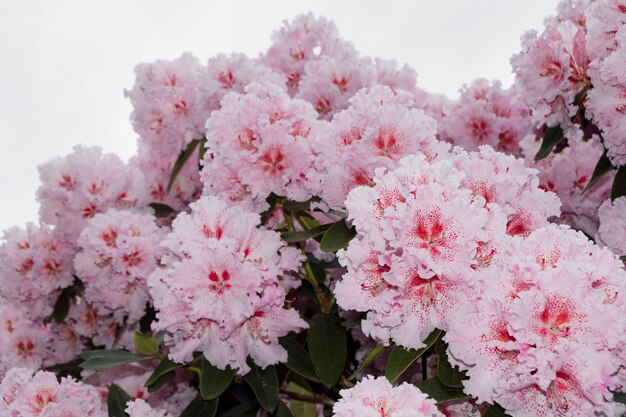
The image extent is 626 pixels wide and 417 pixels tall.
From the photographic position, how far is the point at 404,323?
1.10 m

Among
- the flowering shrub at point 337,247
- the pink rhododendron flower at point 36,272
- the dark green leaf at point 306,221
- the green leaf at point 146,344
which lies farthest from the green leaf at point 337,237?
the pink rhododendron flower at point 36,272

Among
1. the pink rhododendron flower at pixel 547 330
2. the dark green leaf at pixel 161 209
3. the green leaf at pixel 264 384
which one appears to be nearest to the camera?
the pink rhododendron flower at pixel 547 330

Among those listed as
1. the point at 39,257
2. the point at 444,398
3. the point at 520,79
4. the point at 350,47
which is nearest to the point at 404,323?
the point at 444,398

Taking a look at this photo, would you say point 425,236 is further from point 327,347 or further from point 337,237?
point 327,347

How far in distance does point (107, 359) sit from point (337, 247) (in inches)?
23.9

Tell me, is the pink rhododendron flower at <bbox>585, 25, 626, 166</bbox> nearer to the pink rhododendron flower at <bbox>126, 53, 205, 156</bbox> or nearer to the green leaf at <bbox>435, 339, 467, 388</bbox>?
the green leaf at <bbox>435, 339, 467, 388</bbox>

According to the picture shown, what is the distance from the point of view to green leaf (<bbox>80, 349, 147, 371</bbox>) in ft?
5.06

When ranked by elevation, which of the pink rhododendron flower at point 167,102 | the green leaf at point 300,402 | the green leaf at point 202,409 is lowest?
the green leaf at point 300,402

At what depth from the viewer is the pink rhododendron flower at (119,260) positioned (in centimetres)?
193

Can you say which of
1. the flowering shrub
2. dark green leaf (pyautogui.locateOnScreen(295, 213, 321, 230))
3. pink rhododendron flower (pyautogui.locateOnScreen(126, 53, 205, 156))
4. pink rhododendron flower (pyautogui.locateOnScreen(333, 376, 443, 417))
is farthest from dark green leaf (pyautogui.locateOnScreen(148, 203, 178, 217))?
pink rhododendron flower (pyautogui.locateOnScreen(333, 376, 443, 417))

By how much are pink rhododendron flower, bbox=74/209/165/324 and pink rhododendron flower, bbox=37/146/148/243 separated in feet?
0.56

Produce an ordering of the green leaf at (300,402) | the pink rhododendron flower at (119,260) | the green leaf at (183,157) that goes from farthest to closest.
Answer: the green leaf at (183,157)
the pink rhododendron flower at (119,260)
the green leaf at (300,402)

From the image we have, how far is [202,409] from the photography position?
157 centimetres

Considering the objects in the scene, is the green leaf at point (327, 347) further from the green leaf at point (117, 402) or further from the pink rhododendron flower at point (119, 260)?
the pink rhododendron flower at point (119, 260)
